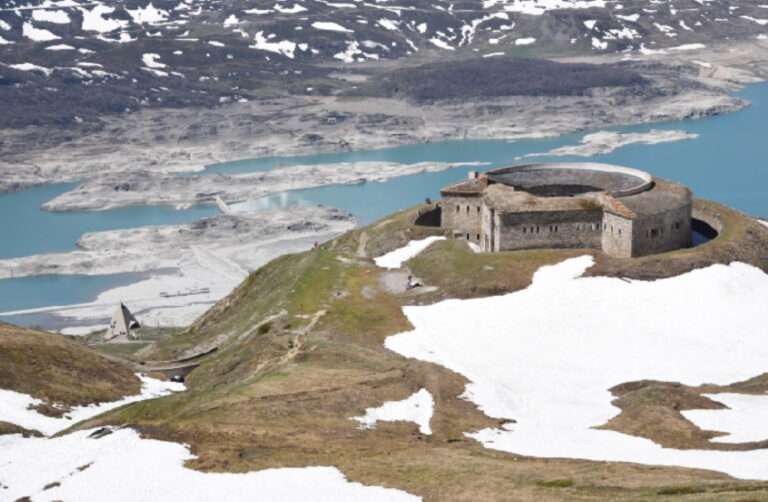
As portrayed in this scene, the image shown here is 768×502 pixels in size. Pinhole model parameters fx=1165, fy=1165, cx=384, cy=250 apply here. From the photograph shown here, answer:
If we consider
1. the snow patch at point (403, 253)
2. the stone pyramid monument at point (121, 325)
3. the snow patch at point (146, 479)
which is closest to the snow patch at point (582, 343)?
the snow patch at point (146, 479)

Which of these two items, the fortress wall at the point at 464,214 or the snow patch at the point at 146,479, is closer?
the snow patch at the point at 146,479

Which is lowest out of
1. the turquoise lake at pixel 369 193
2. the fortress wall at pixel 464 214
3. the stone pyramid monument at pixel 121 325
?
the turquoise lake at pixel 369 193

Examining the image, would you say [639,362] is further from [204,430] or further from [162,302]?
[162,302]

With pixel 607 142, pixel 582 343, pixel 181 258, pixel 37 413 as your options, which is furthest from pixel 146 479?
pixel 607 142

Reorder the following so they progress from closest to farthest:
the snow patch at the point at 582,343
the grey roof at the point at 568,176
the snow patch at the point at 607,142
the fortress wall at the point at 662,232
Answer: the snow patch at the point at 582,343 → the fortress wall at the point at 662,232 → the grey roof at the point at 568,176 → the snow patch at the point at 607,142

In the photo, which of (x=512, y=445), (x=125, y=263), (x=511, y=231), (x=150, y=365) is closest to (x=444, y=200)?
(x=511, y=231)

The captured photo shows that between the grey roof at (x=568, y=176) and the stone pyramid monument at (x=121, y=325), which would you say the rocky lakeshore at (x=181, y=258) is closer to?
the stone pyramid monument at (x=121, y=325)
